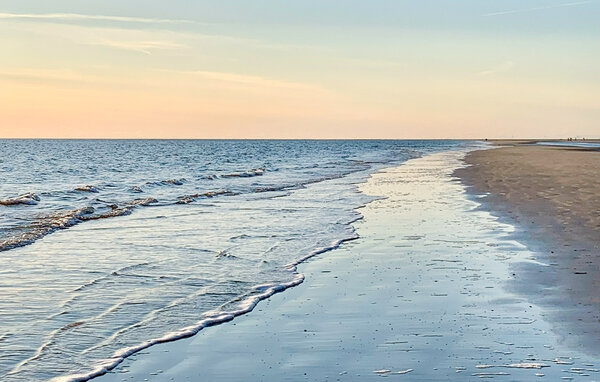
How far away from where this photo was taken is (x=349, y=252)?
12656 mm

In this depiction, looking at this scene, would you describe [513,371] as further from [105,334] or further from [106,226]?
[106,226]

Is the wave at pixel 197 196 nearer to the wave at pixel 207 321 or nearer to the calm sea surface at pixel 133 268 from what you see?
the calm sea surface at pixel 133 268

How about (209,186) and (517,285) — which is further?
(209,186)

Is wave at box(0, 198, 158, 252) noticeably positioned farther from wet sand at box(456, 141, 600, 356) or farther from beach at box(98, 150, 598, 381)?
wet sand at box(456, 141, 600, 356)

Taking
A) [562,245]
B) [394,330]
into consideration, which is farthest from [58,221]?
[394,330]

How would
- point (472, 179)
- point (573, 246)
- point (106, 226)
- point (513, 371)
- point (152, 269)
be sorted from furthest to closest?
point (472, 179), point (106, 226), point (573, 246), point (152, 269), point (513, 371)

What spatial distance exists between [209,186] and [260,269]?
75.6ft

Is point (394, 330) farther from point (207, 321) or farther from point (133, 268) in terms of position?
point (133, 268)

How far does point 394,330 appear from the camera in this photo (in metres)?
7.36

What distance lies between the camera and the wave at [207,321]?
20.6ft

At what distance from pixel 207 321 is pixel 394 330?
2.04m

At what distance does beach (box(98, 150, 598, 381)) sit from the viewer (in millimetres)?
6117

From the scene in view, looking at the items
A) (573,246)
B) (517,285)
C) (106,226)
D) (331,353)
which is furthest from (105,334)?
(106,226)

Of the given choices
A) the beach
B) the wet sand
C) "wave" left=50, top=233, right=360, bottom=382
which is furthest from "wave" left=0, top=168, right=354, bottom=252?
the wet sand
